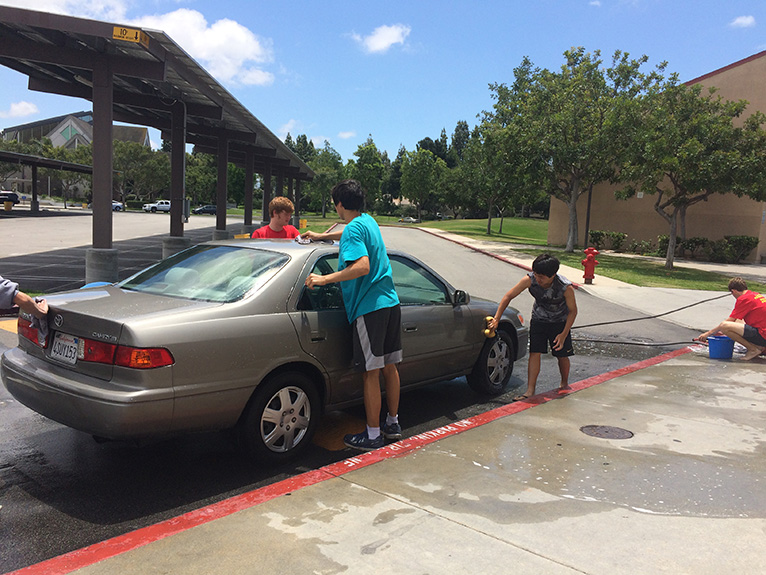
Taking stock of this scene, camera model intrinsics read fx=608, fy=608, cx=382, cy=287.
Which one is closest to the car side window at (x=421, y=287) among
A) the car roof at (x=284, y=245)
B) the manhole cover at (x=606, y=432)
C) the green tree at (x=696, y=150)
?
the car roof at (x=284, y=245)

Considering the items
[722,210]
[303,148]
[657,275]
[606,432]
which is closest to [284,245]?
[606,432]

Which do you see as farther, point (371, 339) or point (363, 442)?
point (363, 442)

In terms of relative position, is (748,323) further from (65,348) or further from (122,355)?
(65,348)

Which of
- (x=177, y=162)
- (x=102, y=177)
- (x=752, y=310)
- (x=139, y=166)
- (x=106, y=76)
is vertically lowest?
(x=752, y=310)

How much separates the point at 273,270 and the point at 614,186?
31.3m

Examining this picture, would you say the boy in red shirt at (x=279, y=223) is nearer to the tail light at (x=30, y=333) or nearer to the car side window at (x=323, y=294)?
the car side window at (x=323, y=294)

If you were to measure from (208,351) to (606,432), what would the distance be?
319 cm

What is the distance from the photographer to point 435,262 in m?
21.3

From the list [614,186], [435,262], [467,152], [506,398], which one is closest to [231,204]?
[467,152]

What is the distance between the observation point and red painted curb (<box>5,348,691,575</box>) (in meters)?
2.76

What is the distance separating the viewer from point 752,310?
8062 mm

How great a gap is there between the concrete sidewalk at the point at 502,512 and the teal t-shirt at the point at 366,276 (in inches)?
40.9

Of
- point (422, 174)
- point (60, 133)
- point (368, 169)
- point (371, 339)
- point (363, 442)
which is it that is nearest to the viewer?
point (371, 339)

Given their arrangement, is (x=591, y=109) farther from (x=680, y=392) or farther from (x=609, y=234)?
(x=680, y=392)
